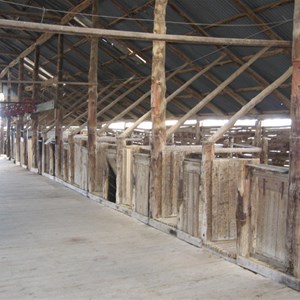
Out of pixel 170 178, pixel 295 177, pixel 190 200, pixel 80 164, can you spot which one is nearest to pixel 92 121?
pixel 80 164

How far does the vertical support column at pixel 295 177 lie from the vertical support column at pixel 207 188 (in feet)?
4.29

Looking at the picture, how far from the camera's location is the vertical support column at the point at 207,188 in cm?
543

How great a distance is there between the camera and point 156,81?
6.84 meters

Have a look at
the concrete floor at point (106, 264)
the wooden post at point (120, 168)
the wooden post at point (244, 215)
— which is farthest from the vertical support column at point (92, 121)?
the wooden post at point (244, 215)

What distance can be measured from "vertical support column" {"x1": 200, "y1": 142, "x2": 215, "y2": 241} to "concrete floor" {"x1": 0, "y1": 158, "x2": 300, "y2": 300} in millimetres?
323

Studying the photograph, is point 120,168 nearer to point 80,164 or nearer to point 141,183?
point 141,183

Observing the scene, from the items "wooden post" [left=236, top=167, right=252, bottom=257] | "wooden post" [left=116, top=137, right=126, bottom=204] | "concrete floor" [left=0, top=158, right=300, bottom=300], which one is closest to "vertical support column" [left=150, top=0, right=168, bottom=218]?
"concrete floor" [left=0, top=158, right=300, bottom=300]

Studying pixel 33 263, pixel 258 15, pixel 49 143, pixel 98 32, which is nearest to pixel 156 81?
pixel 98 32

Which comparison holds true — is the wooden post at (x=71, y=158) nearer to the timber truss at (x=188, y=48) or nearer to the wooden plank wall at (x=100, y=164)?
the timber truss at (x=188, y=48)

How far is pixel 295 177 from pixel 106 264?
7.79 feet

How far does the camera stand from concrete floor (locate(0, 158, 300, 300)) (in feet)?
13.1

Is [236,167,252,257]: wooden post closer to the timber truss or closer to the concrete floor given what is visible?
the concrete floor

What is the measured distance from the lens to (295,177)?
419 cm

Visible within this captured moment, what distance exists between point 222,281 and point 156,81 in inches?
144
